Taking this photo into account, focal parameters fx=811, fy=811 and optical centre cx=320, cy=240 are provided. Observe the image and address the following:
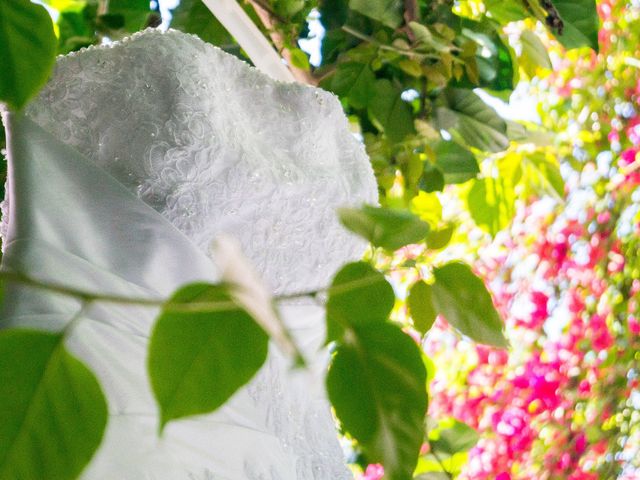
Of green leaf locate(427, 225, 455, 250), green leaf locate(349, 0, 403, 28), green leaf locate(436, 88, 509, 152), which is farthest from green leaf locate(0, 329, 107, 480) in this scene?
green leaf locate(436, 88, 509, 152)

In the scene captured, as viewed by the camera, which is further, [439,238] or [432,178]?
[432,178]


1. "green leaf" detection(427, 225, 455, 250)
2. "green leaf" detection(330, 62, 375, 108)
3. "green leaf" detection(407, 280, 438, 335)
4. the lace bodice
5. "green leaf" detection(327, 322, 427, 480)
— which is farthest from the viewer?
"green leaf" detection(330, 62, 375, 108)

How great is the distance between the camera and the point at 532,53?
0.98 meters

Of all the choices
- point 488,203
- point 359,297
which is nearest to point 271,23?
point 488,203

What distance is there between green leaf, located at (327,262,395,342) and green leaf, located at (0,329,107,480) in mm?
75

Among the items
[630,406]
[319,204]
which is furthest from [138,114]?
[630,406]

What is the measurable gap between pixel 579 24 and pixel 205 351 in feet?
2.56

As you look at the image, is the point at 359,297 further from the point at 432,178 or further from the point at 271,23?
the point at 432,178

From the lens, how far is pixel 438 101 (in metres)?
→ 0.94

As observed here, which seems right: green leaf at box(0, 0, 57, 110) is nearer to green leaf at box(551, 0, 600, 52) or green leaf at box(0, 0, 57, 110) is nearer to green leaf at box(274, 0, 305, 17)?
green leaf at box(274, 0, 305, 17)

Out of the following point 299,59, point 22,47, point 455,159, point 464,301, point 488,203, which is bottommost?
point 488,203

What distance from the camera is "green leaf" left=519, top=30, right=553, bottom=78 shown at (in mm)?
963

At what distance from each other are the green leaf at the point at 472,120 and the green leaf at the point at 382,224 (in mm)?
664

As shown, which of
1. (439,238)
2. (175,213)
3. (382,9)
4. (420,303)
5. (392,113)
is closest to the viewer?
(420,303)
